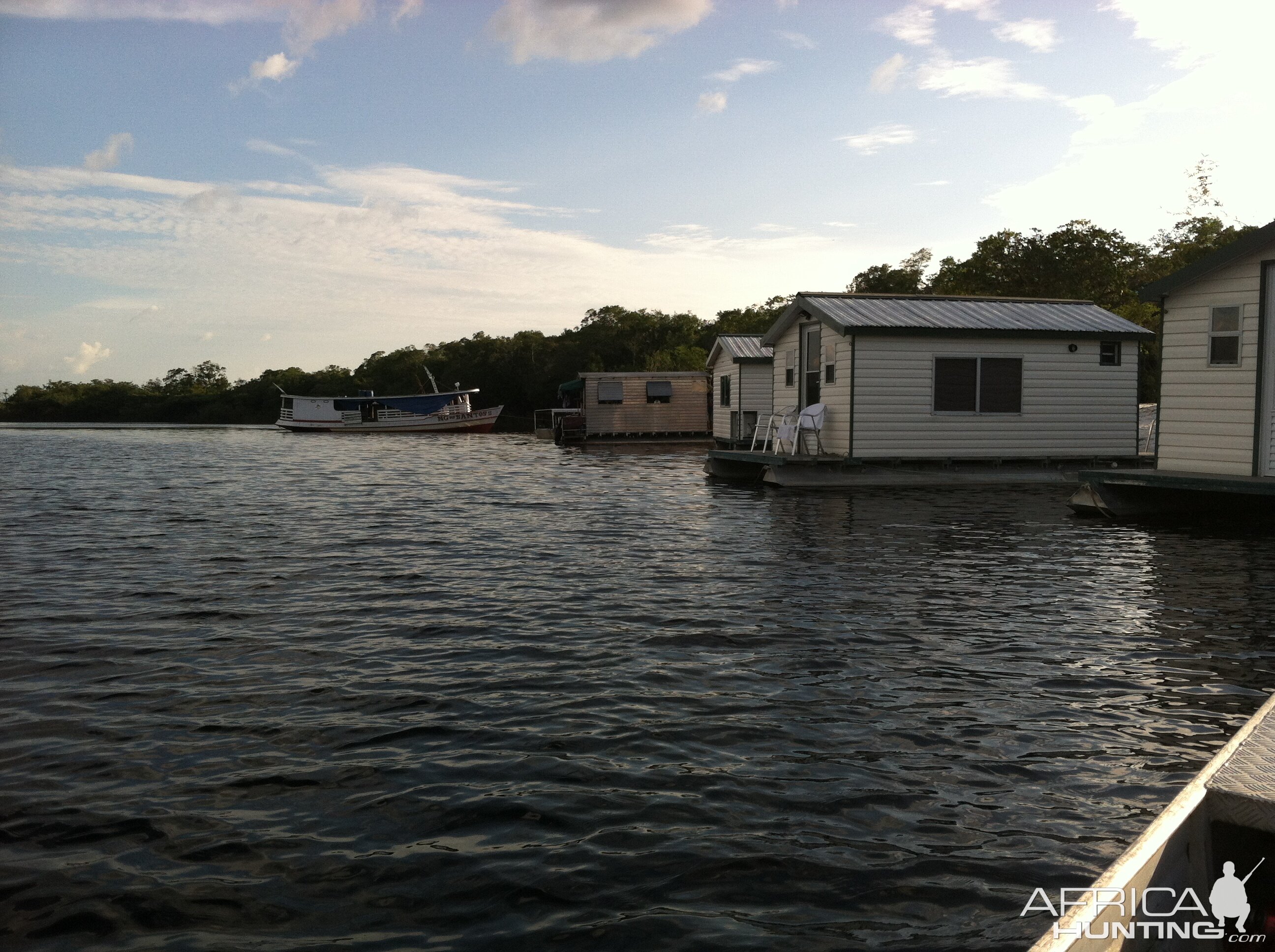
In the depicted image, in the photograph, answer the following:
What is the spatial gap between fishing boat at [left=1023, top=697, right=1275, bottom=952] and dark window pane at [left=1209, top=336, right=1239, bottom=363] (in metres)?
14.7

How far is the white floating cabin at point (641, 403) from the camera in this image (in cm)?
4606

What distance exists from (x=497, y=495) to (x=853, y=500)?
763 centimetres

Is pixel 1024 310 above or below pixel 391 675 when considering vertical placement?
above

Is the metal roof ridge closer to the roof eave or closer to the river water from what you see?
the roof eave

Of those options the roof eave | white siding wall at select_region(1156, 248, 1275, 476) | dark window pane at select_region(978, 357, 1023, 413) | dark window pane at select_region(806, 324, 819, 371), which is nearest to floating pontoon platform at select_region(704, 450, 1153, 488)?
dark window pane at select_region(978, 357, 1023, 413)

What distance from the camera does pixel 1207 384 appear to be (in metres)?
16.2

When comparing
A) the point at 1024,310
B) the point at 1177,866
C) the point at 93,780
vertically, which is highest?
the point at 1024,310

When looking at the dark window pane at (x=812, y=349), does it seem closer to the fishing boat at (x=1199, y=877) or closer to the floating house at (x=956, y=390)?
the floating house at (x=956, y=390)

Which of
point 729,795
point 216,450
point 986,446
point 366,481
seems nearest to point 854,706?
point 729,795

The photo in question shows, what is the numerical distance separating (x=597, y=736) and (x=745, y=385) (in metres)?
28.1

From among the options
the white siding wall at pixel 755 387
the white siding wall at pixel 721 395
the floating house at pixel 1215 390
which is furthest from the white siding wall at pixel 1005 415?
the white siding wall at pixel 721 395

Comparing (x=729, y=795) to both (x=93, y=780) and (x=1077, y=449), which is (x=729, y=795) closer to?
(x=93, y=780)

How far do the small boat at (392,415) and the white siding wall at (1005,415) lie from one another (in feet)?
149

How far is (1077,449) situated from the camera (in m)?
23.0
